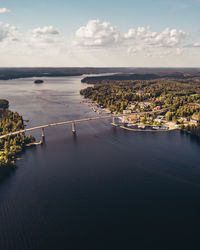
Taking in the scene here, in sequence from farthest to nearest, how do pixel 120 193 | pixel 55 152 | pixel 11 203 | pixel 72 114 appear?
pixel 72 114
pixel 55 152
pixel 120 193
pixel 11 203

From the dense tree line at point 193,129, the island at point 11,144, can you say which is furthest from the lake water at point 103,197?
the dense tree line at point 193,129

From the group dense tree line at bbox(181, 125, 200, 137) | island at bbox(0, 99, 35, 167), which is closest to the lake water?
island at bbox(0, 99, 35, 167)

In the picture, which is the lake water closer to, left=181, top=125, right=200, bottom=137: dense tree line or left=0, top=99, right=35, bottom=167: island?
left=0, top=99, right=35, bottom=167: island

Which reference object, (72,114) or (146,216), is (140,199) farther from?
(72,114)

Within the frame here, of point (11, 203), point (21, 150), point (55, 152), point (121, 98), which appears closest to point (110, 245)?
point (11, 203)

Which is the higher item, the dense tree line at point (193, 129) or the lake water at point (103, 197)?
the dense tree line at point (193, 129)

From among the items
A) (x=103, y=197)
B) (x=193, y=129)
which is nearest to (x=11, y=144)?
(x=103, y=197)

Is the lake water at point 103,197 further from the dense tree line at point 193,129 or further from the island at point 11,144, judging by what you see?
the dense tree line at point 193,129

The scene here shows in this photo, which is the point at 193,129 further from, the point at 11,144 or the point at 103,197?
the point at 11,144
